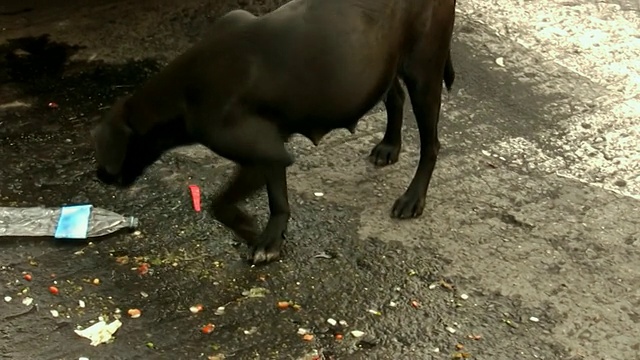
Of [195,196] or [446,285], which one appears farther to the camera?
[195,196]

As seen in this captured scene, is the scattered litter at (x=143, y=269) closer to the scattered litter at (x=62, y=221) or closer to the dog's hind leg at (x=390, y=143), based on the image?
the scattered litter at (x=62, y=221)

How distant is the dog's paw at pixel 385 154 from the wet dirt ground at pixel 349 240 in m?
0.04

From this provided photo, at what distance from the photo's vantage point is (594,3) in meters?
5.97

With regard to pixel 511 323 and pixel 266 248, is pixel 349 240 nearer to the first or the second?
pixel 266 248

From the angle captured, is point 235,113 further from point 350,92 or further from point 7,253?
point 7,253

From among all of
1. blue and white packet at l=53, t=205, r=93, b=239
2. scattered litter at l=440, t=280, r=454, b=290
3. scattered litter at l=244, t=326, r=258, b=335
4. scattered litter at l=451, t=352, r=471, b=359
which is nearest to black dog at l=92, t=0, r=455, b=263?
blue and white packet at l=53, t=205, r=93, b=239

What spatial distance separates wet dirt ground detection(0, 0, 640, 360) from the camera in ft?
10.6

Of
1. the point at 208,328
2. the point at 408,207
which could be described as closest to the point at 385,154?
the point at 408,207

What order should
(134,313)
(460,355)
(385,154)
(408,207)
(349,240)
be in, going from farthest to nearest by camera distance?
(385,154) → (408,207) → (349,240) → (134,313) → (460,355)

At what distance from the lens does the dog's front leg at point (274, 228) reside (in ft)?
11.5

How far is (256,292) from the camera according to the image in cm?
340

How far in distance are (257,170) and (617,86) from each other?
2.50 meters

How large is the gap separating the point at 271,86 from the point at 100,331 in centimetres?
104

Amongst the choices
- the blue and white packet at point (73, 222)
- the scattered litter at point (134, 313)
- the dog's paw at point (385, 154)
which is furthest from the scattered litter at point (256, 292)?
the dog's paw at point (385, 154)
